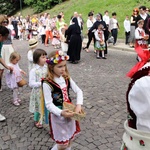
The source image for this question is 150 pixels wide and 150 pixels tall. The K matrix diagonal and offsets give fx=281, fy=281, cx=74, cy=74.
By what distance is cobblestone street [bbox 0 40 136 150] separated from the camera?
445cm

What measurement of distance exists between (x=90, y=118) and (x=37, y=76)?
4.49 ft

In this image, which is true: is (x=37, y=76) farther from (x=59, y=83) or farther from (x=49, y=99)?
(x=49, y=99)

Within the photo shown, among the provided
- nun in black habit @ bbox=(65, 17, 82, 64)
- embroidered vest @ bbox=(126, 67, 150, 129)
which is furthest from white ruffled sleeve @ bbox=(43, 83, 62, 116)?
nun in black habit @ bbox=(65, 17, 82, 64)

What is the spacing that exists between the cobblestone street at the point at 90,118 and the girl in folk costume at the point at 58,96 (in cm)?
91

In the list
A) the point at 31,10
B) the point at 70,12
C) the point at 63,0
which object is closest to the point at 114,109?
the point at 70,12

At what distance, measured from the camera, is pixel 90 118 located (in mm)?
5371

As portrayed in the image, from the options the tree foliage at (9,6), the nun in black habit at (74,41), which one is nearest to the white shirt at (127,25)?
the nun in black habit at (74,41)

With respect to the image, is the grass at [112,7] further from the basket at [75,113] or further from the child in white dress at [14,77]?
the basket at [75,113]

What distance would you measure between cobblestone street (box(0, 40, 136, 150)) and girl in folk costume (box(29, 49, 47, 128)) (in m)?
0.35

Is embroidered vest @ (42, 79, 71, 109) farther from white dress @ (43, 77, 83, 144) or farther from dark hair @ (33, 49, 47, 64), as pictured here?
dark hair @ (33, 49, 47, 64)

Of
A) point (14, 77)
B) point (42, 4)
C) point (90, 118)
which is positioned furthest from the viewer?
point (42, 4)

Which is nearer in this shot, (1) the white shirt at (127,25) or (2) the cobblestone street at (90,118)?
(2) the cobblestone street at (90,118)

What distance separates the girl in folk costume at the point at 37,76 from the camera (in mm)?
4639

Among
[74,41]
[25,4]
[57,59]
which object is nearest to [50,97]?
[57,59]
